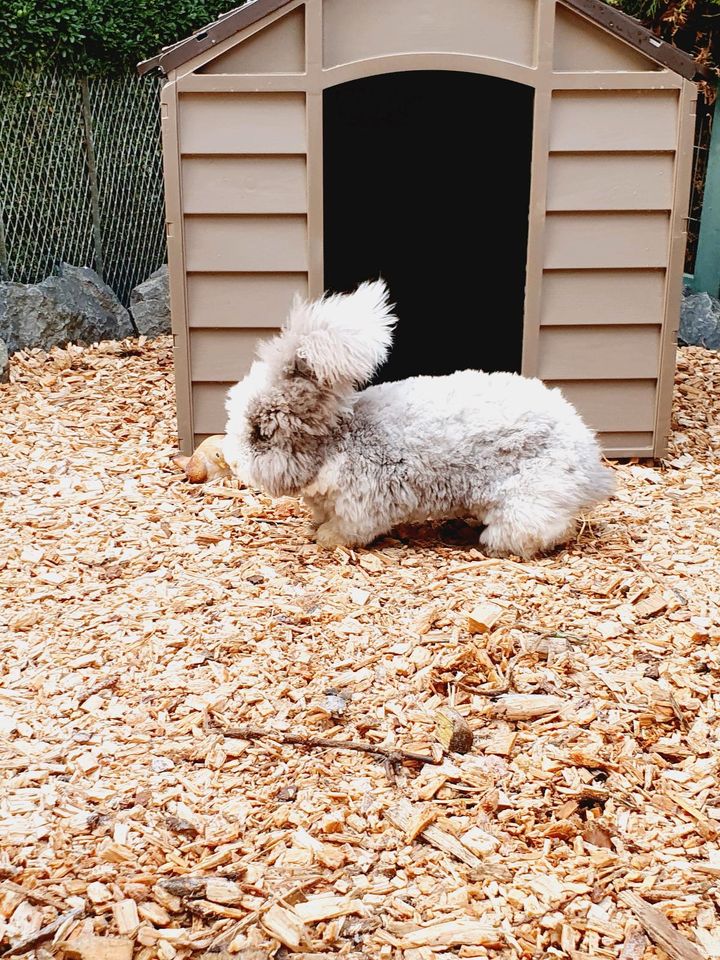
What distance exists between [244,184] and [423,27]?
108cm

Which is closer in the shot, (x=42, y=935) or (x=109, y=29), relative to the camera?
(x=42, y=935)

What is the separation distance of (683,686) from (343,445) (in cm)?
149

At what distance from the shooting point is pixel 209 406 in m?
5.02

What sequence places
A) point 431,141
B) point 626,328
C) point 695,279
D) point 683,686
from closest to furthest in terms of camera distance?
point 683,686 → point 626,328 → point 431,141 → point 695,279

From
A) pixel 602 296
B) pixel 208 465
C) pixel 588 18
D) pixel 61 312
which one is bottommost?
pixel 208 465

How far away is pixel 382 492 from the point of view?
3.76 metres

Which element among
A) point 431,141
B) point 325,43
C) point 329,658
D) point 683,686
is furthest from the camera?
point 431,141

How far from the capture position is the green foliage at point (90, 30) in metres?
7.21

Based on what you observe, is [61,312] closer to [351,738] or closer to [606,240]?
[606,240]

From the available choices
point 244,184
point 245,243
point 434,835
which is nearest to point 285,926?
point 434,835

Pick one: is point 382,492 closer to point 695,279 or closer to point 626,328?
point 626,328

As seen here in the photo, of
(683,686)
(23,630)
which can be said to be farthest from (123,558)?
(683,686)

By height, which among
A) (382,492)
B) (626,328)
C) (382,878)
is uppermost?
(626,328)

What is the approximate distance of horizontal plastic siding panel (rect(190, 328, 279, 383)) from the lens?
492 centimetres
